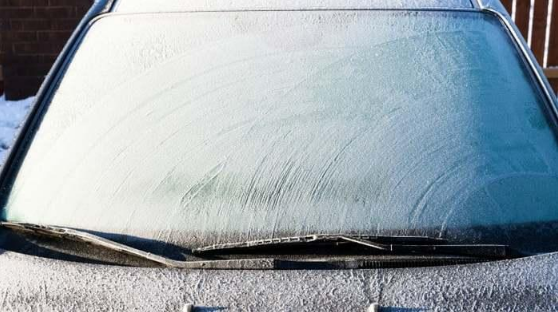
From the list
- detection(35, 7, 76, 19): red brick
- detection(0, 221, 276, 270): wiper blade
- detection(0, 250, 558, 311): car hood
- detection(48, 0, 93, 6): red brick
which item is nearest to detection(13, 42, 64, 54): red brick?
detection(35, 7, 76, 19): red brick

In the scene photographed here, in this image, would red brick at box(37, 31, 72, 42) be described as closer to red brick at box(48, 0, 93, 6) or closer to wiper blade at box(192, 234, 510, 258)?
red brick at box(48, 0, 93, 6)

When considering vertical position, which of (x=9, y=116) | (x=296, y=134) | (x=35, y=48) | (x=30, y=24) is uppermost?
(x=30, y=24)

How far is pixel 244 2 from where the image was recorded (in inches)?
A: 114

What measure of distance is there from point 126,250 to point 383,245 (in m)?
0.64

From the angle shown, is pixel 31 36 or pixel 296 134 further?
pixel 31 36

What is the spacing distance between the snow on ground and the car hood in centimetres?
493

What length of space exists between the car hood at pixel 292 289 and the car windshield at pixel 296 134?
0.18m

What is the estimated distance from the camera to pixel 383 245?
2125mm

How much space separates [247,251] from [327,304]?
30 centimetres

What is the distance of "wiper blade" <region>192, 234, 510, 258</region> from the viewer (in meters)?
2.12

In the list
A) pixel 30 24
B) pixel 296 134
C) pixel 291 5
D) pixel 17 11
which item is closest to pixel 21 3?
pixel 17 11

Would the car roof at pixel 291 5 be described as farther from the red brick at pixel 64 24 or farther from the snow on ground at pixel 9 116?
the red brick at pixel 64 24

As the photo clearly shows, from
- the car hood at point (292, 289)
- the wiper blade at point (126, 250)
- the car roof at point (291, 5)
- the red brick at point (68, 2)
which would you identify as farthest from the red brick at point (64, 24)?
the car hood at point (292, 289)

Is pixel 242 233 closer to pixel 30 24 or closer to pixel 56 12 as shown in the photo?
pixel 56 12
